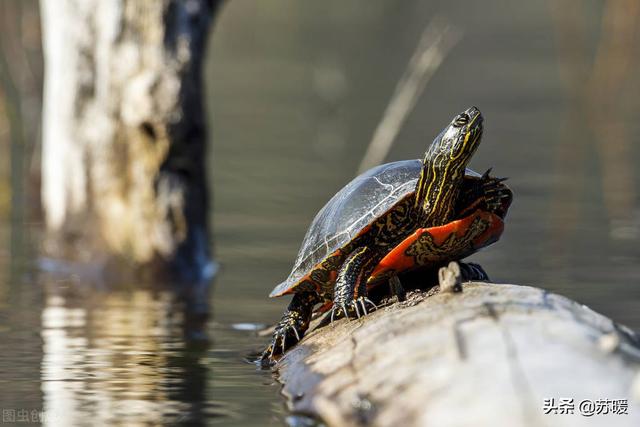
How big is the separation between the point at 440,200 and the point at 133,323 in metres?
2.01

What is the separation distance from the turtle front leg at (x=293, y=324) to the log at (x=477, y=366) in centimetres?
51

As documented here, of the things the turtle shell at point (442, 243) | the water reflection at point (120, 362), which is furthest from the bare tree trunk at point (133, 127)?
the turtle shell at point (442, 243)

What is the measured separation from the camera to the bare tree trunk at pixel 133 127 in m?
6.45

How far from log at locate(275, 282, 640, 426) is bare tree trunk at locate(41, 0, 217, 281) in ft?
9.89

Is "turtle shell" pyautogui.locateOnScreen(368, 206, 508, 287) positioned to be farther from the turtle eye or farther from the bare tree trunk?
the bare tree trunk

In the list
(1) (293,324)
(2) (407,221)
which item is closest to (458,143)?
(2) (407,221)

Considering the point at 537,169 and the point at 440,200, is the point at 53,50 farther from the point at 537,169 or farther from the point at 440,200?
the point at 537,169

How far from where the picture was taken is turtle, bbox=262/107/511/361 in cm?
396

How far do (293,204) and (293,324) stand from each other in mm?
4788

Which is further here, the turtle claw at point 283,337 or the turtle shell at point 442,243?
the turtle claw at point 283,337

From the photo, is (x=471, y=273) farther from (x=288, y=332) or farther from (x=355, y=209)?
(x=288, y=332)

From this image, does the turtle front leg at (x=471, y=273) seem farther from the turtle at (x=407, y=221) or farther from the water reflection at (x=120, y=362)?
the water reflection at (x=120, y=362)

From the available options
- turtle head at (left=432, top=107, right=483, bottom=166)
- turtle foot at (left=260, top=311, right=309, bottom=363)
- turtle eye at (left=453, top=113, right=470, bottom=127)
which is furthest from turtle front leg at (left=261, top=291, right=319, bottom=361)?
turtle eye at (left=453, top=113, right=470, bottom=127)

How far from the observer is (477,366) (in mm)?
3111
